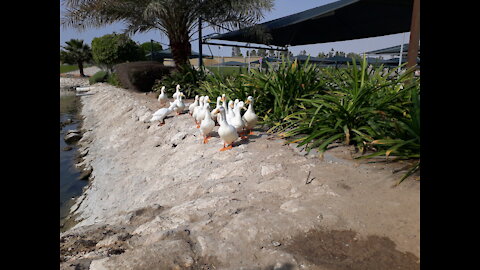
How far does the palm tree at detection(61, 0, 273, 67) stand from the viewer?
9453 mm

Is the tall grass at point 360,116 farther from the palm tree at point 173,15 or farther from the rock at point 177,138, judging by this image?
the palm tree at point 173,15

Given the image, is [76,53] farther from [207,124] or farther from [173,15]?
[207,124]

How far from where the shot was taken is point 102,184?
5.64m

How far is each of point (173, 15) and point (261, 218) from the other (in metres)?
9.54

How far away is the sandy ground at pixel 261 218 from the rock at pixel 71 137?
561 cm

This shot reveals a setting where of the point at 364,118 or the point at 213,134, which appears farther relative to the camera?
the point at 213,134

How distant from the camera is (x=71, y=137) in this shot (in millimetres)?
9422

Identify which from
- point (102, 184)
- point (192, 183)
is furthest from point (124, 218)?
point (102, 184)

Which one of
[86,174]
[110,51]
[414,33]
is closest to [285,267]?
[414,33]

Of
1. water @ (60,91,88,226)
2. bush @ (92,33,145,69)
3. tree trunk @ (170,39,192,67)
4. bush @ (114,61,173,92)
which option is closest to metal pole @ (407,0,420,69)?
water @ (60,91,88,226)

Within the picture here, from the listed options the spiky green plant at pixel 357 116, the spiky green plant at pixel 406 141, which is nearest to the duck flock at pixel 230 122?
the spiky green plant at pixel 357 116

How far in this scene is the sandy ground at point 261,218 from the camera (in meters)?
1.80
